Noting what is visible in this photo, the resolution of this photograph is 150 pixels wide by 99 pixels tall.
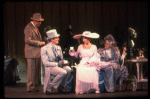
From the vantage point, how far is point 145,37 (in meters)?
8.07

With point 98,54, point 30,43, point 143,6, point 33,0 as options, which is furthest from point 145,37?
point 30,43

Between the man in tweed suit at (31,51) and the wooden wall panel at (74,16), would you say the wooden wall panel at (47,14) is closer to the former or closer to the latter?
the wooden wall panel at (74,16)

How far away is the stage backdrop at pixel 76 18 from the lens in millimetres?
7430

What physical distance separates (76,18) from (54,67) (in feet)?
9.70

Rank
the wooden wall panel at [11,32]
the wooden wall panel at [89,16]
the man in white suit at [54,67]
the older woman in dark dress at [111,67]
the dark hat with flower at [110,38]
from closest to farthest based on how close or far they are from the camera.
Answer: the man in white suit at [54,67]
the older woman in dark dress at [111,67]
the dark hat with flower at [110,38]
the wooden wall panel at [11,32]
the wooden wall panel at [89,16]

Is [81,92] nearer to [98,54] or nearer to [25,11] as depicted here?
[98,54]

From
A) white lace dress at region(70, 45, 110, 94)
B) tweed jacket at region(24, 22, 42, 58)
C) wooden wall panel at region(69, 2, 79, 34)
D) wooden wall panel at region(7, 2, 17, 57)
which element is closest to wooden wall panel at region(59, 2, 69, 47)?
wooden wall panel at region(69, 2, 79, 34)

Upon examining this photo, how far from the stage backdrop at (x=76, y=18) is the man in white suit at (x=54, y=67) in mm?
2328

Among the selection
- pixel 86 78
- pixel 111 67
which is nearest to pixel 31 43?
pixel 86 78

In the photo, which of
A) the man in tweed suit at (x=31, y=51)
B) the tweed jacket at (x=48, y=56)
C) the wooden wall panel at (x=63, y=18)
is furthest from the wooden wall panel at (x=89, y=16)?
the tweed jacket at (x=48, y=56)

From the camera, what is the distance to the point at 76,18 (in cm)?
763

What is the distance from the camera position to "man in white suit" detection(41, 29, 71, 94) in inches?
195

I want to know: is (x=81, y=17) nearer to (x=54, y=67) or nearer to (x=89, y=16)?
(x=89, y=16)

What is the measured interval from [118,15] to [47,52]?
361 centimetres
